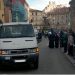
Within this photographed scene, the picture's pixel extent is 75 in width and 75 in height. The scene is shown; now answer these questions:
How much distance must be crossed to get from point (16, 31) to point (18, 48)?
151 centimetres

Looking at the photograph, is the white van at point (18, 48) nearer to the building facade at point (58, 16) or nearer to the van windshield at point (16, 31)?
the van windshield at point (16, 31)

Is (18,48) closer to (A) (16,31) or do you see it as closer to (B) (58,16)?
(A) (16,31)

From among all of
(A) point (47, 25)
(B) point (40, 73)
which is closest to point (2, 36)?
(B) point (40, 73)

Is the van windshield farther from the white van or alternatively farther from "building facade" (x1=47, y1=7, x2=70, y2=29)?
"building facade" (x1=47, y1=7, x2=70, y2=29)

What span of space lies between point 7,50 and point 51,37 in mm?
21735

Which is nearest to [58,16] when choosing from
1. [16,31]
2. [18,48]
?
[16,31]

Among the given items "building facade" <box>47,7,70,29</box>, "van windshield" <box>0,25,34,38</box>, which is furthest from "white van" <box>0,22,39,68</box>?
"building facade" <box>47,7,70,29</box>

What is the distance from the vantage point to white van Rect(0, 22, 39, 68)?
15.3 meters

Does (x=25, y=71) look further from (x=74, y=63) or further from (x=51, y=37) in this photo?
(x=51, y=37)

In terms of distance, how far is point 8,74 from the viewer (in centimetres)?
1461

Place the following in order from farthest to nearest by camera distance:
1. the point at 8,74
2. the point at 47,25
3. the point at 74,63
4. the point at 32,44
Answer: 1. the point at 47,25
2. the point at 74,63
3. the point at 32,44
4. the point at 8,74

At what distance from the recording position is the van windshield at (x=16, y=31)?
53.9 feet

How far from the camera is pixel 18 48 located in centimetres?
1533

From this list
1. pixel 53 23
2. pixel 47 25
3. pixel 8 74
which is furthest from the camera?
pixel 53 23
